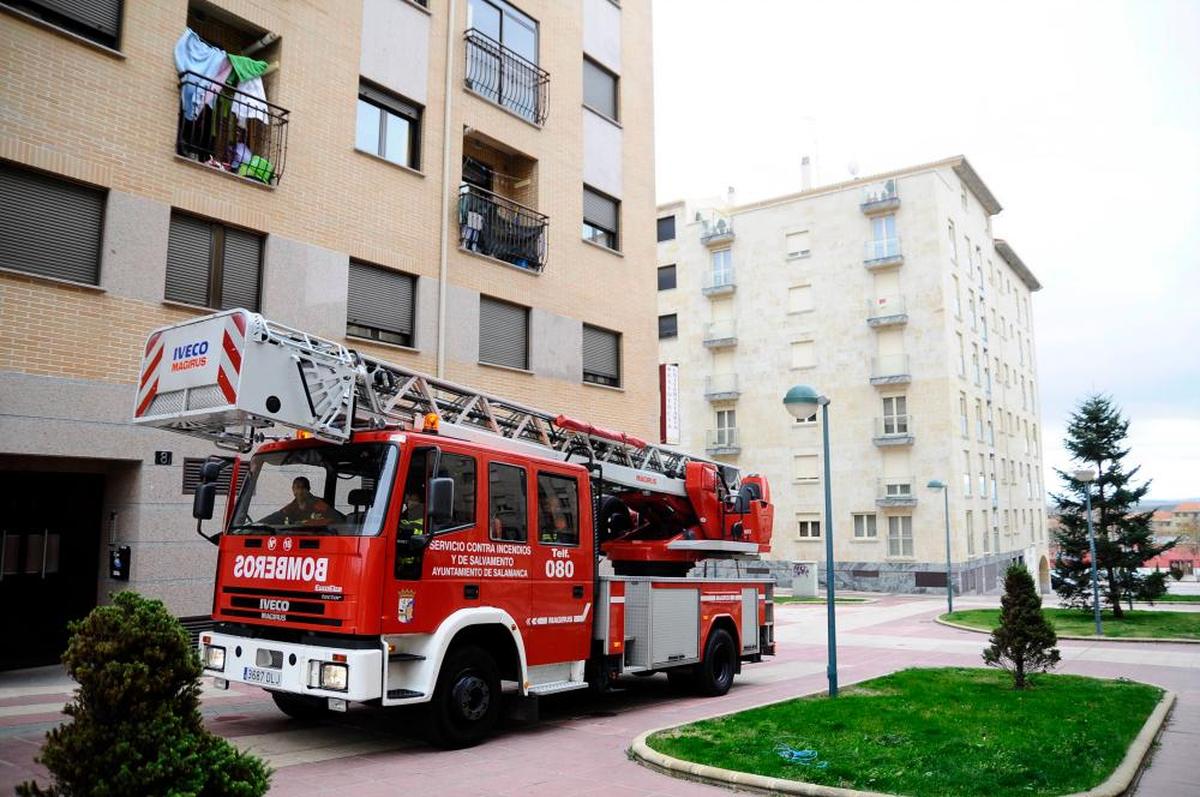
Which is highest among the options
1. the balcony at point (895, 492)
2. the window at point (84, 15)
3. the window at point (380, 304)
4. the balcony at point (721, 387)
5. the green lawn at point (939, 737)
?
the balcony at point (721, 387)

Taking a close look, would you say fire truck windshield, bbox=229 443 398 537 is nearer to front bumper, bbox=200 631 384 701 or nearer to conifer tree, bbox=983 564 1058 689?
front bumper, bbox=200 631 384 701

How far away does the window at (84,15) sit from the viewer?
11.3 m

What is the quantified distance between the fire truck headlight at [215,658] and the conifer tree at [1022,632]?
9.35 m

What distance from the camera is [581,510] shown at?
9.66 meters

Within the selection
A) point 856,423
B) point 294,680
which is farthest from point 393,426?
point 856,423

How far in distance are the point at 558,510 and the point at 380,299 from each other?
23.4ft

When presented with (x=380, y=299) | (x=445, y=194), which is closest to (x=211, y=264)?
(x=380, y=299)

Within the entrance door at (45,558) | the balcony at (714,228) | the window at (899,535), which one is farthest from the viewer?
the balcony at (714,228)

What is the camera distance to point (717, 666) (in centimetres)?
1175

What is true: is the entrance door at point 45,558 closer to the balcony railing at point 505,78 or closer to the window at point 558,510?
the window at point 558,510

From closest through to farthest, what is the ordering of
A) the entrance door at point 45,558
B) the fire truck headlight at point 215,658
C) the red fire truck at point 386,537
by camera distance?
the red fire truck at point 386,537 → the fire truck headlight at point 215,658 → the entrance door at point 45,558

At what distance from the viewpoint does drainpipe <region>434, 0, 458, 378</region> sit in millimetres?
15609

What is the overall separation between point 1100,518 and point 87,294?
89.6 feet

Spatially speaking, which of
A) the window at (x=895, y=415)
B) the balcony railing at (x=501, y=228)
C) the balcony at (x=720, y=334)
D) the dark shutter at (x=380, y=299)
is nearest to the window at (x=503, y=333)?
the balcony railing at (x=501, y=228)
